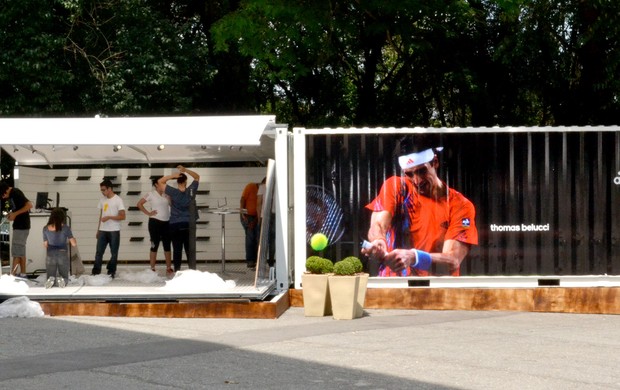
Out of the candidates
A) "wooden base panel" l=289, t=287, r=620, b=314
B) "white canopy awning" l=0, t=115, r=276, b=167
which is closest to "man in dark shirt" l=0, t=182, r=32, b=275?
"white canopy awning" l=0, t=115, r=276, b=167

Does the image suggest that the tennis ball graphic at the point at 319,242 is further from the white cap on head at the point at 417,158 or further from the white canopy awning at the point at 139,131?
the white canopy awning at the point at 139,131

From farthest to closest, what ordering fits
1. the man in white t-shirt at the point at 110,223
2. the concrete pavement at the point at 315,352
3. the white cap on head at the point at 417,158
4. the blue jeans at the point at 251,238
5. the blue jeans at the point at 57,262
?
the blue jeans at the point at 251,238, the man in white t-shirt at the point at 110,223, the blue jeans at the point at 57,262, the white cap on head at the point at 417,158, the concrete pavement at the point at 315,352

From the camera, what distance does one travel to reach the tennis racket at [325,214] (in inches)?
625

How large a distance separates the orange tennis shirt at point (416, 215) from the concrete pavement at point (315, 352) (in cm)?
130

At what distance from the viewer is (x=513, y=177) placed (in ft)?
51.8

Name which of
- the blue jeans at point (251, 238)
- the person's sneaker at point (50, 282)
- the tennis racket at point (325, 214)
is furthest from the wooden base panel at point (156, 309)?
the blue jeans at point (251, 238)

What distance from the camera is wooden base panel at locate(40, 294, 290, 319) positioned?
A: 1445 cm

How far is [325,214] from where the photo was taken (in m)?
15.9

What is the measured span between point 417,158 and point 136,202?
8.29 m

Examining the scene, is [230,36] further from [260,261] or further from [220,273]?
[260,261]

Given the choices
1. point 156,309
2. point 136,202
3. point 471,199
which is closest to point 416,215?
point 471,199

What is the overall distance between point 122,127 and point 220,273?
483cm

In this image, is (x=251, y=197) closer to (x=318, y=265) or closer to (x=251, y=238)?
(x=251, y=238)

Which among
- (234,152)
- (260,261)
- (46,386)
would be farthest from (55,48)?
(46,386)
